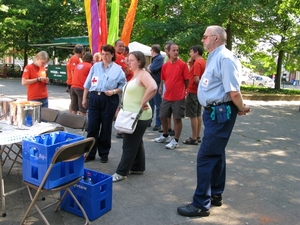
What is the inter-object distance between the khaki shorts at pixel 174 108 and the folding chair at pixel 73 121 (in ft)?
6.40

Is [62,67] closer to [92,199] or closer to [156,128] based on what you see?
[156,128]

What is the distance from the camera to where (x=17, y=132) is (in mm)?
3303

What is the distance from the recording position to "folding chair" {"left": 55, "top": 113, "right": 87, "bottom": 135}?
4371mm

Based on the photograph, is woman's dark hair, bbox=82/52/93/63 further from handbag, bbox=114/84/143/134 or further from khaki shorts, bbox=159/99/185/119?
handbag, bbox=114/84/143/134

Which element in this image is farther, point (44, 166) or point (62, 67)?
point (62, 67)

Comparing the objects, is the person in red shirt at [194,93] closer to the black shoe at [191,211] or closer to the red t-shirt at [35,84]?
the red t-shirt at [35,84]

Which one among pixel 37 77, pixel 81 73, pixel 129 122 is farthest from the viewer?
pixel 81 73

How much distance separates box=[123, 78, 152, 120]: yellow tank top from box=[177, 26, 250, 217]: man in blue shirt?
961 millimetres

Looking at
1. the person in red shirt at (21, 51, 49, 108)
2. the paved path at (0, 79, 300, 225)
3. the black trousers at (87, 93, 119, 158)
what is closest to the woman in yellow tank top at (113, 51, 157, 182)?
the paved path at (0, 79, 300, 225)

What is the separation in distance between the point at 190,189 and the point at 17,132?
7.30 ft

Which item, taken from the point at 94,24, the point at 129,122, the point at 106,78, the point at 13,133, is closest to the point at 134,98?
the point at 129,122

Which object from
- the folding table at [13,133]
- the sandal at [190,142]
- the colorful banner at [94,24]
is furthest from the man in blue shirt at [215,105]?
the colorful banner at [94,24]

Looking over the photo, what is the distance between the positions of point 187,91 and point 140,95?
7.69 feet

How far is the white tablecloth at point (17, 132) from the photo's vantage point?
3.10 m
